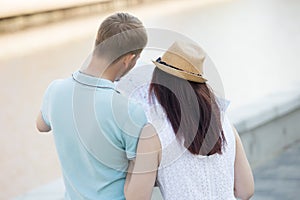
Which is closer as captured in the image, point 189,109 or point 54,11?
point 189,109

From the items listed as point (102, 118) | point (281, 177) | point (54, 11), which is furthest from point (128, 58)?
point (54, 11)

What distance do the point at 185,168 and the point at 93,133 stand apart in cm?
27

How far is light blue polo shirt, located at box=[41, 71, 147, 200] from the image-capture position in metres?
1.78

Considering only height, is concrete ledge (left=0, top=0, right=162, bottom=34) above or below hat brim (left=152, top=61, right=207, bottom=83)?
below

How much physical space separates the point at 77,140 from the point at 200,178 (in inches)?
14.0

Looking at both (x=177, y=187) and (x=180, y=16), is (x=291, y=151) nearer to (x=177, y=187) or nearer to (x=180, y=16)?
(x=177, y=187)

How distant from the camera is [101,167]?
182 centimetres

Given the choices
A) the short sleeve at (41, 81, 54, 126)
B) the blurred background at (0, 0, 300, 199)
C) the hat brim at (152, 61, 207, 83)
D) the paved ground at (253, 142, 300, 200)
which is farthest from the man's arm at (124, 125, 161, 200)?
the paved ground at (253, 142, 300, 200)

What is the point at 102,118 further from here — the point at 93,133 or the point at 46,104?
the point at 46,104

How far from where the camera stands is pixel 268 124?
4309 millimetres

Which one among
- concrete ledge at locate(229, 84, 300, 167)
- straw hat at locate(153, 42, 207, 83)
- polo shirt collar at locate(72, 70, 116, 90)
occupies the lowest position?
concrete ledge at locate(229, 84, 300, 167)

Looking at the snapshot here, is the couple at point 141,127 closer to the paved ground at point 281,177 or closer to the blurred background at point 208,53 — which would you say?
the blurred background at point 208,53

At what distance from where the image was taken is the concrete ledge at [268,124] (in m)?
4.12

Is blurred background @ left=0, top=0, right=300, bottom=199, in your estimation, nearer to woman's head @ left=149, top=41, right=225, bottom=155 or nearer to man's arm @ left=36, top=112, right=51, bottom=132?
man's arm @ left=36, top=112, right=51, bottom=132
